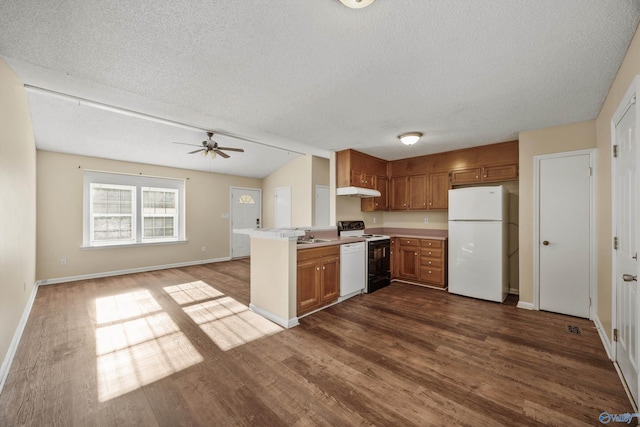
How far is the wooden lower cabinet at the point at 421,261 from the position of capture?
4.41 metres

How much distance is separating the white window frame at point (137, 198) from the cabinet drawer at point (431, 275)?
543 cm

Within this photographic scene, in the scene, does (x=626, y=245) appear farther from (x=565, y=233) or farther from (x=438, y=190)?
(x=438, y=190)

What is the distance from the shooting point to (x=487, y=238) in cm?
382

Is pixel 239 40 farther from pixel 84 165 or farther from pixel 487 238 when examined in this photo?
pixel 84 165

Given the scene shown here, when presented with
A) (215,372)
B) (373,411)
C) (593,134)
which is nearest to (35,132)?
(215,372)

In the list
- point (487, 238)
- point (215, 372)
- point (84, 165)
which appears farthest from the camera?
point (84, 165)

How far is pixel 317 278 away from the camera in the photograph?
3.41 metres

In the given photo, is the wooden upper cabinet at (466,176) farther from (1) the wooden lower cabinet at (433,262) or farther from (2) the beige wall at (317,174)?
(2) the beige wall at (317,174)

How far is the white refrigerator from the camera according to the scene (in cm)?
374

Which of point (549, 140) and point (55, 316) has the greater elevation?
point (549, 140)

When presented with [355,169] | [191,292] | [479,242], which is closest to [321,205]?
[355,169]

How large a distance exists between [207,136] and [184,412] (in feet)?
13.3

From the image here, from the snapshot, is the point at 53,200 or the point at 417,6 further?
the point at 53,200

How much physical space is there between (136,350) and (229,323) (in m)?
0.91
